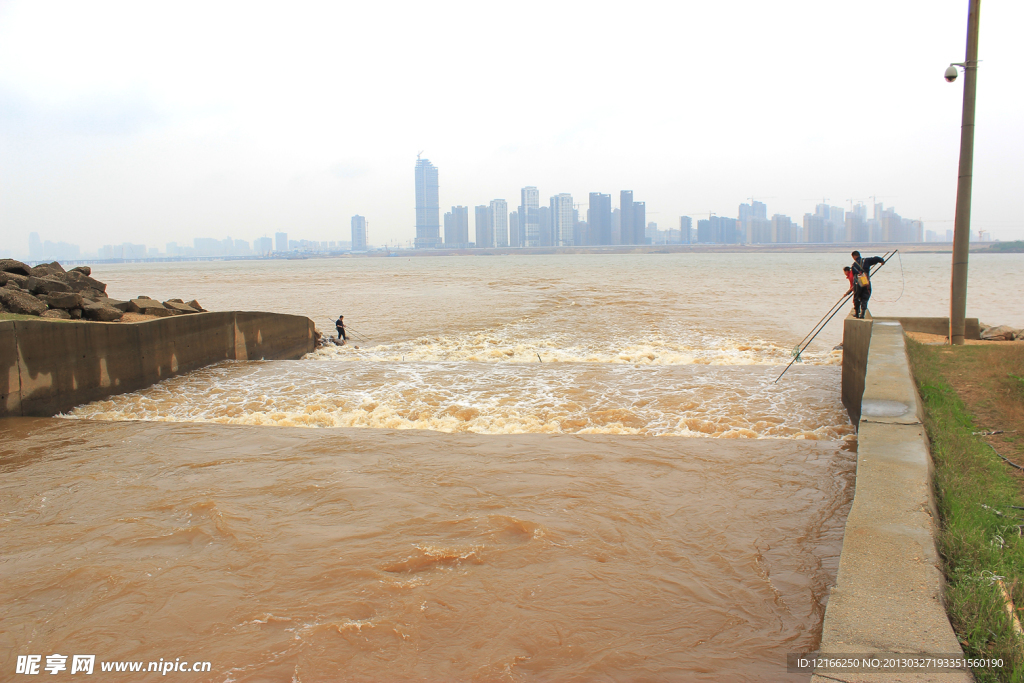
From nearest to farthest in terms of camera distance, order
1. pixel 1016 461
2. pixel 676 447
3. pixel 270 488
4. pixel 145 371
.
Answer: pixel 1016 461 → pixel 270 488 → pixel 676 447 → pixel 145 371

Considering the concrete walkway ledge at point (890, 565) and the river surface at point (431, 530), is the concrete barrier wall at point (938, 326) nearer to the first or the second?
the river surface at point (431, 530)

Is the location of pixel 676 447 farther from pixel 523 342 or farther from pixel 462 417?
pixel 523 342

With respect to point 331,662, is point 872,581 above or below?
above

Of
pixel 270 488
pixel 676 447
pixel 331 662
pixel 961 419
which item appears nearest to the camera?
pixel 331 662

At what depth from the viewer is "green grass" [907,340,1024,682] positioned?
2.61 m

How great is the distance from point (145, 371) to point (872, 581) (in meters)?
12.2

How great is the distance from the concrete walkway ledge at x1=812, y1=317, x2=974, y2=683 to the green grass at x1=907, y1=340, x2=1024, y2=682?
136 millimetres

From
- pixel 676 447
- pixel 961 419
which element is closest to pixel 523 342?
pixel 676 447

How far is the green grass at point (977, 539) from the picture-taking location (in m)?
2.61

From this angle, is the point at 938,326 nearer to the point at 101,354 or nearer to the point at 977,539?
the point at 977,539

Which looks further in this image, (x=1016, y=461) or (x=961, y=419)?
(x=961, y=419)

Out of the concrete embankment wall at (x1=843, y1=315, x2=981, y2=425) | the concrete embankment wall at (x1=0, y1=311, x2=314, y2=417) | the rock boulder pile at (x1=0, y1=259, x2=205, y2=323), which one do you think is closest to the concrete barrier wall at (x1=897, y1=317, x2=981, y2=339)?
the concrete embankment wall at (x1=843, y1=315, x2=981, y2=425)

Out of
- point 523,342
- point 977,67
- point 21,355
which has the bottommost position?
point 523,342

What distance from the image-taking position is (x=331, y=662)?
11.1 ft
